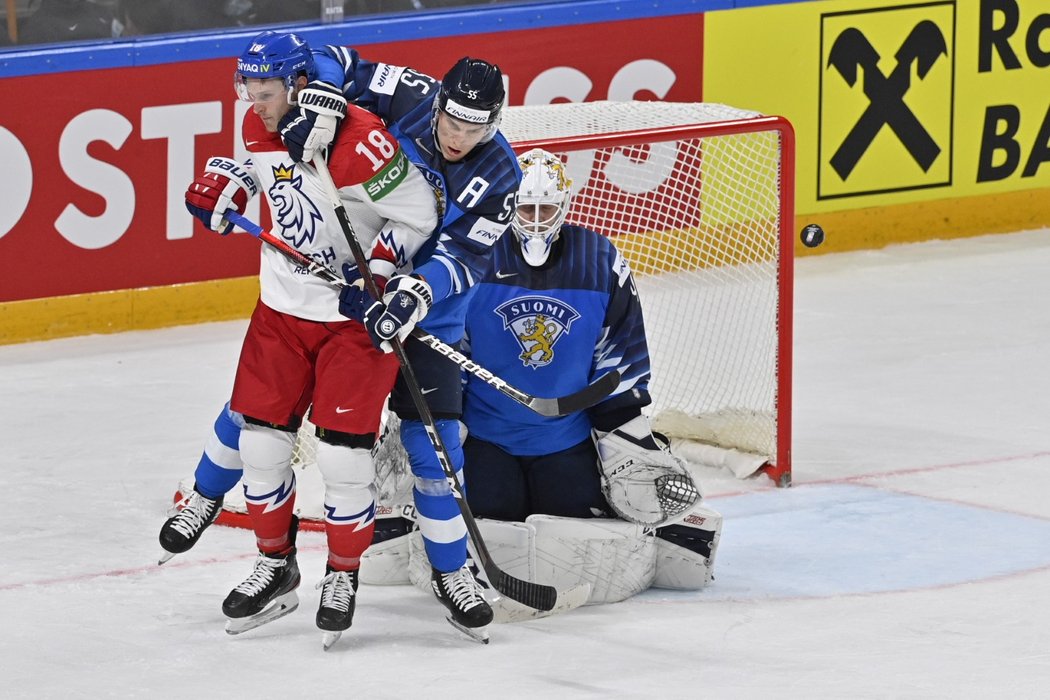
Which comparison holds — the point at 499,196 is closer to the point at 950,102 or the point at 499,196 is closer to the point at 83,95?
the point at 83,95

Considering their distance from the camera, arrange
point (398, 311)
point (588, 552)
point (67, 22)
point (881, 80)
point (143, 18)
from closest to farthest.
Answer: point (398, 311), point (588, 552), point (67, 22), point (143, 18), point (881, 80)

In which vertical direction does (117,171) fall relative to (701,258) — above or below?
above

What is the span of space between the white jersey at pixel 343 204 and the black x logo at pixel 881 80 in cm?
398

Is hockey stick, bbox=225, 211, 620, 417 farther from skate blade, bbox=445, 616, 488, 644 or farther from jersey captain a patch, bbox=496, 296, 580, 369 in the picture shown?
skate blade, bbox=445, 616, 488, 644

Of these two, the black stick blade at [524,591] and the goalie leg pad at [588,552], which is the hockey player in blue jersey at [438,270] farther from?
the goalie leg pad at [588,552]

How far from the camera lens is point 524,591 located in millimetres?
4047

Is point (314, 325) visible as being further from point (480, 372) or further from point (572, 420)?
point (572, 420)

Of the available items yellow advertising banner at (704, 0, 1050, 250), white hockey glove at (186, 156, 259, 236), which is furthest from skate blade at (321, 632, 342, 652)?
yellow advertising banner at (704, 0, 1050, 250)

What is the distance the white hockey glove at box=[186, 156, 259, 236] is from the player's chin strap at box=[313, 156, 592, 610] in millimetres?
227

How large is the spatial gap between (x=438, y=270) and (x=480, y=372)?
0.88 ft

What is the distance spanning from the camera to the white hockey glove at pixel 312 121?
3.76 metres

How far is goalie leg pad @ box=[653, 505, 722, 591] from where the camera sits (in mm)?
4320

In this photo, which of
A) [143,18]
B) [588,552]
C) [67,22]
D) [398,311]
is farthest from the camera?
[143,18]

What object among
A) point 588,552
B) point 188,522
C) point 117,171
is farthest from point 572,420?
point 117,171
